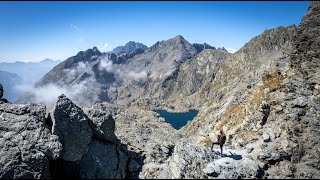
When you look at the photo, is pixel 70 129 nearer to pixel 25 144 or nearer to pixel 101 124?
pixel 101 124

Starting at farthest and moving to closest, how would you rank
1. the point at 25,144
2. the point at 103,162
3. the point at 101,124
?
the point at 101,124
the point at 103,162
the point at 25,144

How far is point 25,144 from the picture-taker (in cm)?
3225

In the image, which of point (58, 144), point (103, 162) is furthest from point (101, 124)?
point (58, 144)

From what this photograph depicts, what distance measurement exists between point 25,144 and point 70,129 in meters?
5.33

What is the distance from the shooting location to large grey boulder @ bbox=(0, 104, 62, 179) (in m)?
30.6

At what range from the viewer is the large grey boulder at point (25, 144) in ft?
101

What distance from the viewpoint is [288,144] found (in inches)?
1698

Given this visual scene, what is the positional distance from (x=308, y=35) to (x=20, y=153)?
59238 millimetres

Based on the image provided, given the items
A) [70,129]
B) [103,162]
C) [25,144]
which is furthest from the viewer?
[103,162]

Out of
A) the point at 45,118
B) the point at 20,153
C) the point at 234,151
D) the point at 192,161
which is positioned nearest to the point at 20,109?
the point at 45,118

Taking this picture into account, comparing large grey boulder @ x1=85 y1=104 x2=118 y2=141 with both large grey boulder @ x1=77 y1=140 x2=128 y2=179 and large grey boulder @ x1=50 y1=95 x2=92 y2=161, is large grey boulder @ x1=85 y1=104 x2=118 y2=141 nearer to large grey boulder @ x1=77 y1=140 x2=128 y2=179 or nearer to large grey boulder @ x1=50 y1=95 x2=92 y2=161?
large grey boulder @ x1=77 y1=140 x2=128 y2=179

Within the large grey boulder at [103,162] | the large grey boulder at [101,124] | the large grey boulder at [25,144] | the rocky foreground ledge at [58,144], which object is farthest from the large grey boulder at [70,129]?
the large grey boulder at [101,124]

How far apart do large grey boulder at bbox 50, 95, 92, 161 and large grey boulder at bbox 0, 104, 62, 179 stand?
142cm

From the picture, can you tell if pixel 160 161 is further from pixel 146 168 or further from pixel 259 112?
pixel 259 112
